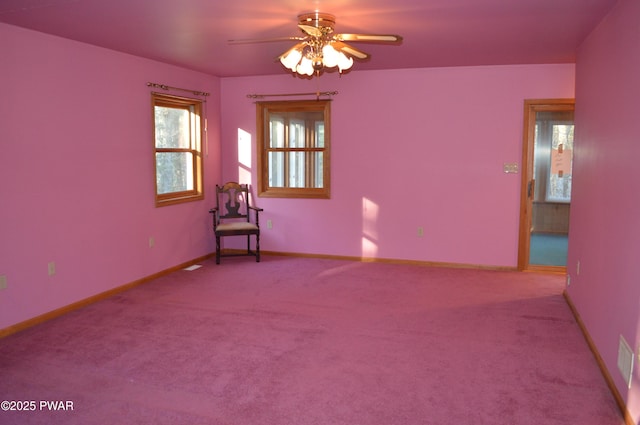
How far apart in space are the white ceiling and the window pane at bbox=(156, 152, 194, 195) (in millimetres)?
1160

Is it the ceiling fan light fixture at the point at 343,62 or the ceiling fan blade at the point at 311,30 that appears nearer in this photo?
the ceiling fan blade at the point at 311,30

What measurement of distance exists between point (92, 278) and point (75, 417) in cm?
222

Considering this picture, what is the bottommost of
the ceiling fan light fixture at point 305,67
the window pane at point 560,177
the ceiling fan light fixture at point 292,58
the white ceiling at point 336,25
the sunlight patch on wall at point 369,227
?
the sunlight patch on wall at point 369,227

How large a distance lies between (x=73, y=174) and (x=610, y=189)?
4166mm

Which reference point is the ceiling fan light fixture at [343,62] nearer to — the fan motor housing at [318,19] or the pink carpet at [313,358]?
the fan motor housing at [318,19]

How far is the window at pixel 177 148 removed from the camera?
567 centimetres

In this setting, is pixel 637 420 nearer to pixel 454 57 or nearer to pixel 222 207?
pixel 454 57

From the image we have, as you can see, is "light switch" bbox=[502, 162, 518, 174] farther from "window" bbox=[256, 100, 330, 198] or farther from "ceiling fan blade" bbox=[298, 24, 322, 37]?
"ceiling fan blade" bbox=[298, 24, 322, 37]

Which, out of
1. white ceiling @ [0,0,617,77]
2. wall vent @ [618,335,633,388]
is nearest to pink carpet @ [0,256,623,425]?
wall vent @ [618,335,633,388]

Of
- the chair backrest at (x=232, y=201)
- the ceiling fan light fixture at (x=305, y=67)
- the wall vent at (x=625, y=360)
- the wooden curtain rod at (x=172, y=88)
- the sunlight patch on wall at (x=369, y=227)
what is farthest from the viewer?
the chair backrest at (x=232, y=201)

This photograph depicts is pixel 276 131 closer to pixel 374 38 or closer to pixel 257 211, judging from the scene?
pixel 257 211

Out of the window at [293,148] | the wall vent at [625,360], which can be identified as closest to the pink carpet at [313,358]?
the wall vent at [625,360]

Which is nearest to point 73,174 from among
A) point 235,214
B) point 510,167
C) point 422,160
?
point 235,214

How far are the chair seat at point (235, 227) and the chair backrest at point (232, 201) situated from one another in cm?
25
